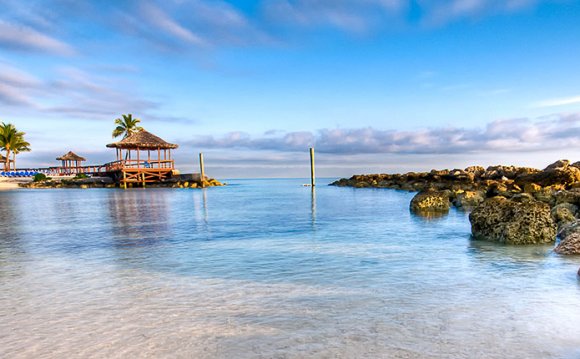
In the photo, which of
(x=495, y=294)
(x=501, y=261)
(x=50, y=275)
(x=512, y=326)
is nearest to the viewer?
(x=512, y=326)

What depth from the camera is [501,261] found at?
26.9ft

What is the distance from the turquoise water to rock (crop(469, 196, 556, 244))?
0.54m

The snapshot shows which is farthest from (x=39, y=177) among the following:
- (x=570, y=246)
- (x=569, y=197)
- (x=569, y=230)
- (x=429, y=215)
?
(x=570, y=246)

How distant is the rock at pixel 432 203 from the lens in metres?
19.1

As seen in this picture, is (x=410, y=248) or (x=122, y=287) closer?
(x=122, y=287)

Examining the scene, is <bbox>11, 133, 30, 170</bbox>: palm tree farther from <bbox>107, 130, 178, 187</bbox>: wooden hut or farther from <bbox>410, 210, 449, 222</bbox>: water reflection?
<bbox>410, 210, 449, 222</bbox>: water reflection

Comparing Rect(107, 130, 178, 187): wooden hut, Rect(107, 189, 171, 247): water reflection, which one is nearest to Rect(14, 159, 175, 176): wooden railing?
Rect(107, 130, 178, 187): wooden hut

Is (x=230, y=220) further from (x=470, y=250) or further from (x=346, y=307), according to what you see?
(x=346, y=307)

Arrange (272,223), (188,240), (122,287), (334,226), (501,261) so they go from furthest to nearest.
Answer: (272,223) < (334,226) < (188,240) < (501,261) < (122,287)

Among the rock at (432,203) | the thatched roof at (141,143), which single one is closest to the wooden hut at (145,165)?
the thatched roof at (141,143)

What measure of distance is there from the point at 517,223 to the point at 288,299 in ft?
24.4

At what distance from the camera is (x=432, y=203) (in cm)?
1950

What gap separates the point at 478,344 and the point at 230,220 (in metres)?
14.2

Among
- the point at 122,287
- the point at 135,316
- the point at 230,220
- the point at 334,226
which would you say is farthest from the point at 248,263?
the point at 230,220
